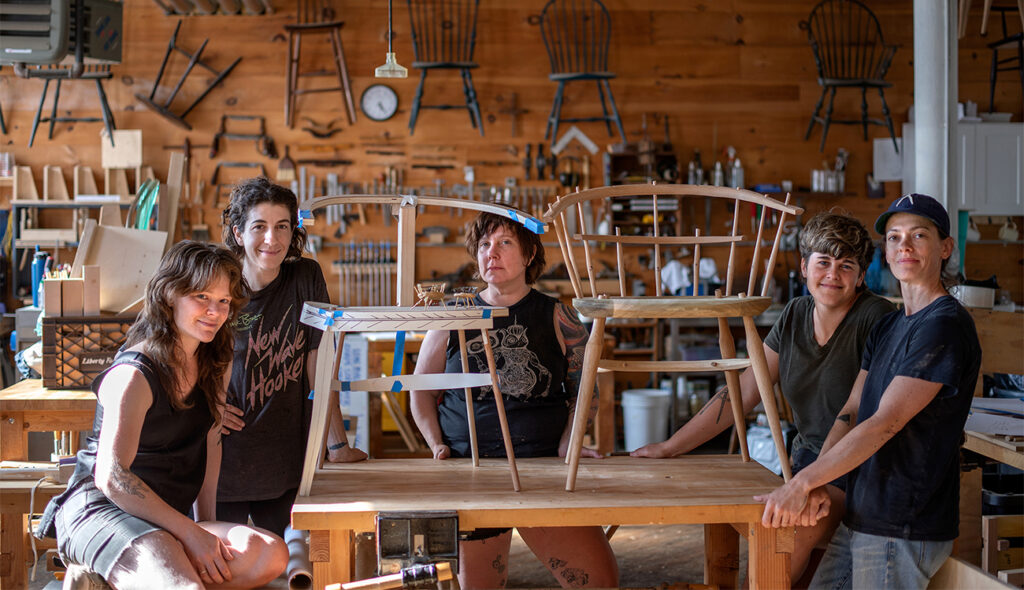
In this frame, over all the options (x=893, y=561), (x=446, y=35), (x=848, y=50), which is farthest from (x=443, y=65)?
(x=893, y=561)

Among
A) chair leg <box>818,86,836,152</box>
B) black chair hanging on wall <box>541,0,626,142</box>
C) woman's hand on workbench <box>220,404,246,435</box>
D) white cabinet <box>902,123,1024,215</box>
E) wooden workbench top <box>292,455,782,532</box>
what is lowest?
wooden workbench top <box>292,455,782,532</box>

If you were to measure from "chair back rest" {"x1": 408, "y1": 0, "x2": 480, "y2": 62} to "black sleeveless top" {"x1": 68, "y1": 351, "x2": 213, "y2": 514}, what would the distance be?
17.3 feet

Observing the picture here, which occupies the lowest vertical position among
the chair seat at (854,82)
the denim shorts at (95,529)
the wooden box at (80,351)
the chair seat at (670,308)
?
the denim shorts at (95,529)

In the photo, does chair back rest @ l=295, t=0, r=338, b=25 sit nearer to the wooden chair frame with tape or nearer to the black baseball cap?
the wooden chair frame with tape

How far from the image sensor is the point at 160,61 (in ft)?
23.1

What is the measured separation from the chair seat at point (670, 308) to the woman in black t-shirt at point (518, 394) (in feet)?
1.50

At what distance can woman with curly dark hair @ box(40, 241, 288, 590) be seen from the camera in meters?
1.99

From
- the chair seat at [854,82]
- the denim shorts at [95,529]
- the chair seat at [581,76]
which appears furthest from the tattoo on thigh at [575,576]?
the chair seat at [854,82]

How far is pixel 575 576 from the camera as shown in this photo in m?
2.61

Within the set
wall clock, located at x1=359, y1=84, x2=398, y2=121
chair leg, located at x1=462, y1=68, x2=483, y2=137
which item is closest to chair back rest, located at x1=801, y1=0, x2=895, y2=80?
chair leg, located at x1=462, y1=68, x2=483, y2=137

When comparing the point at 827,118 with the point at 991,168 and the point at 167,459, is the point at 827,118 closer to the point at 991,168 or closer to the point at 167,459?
the point at 991,168

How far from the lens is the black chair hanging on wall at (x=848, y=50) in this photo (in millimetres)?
7152

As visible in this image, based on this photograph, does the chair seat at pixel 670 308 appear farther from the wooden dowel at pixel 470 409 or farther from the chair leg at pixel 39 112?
the chair leg at pixel 39 112

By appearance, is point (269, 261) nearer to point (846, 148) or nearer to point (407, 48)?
point (407, 48)
